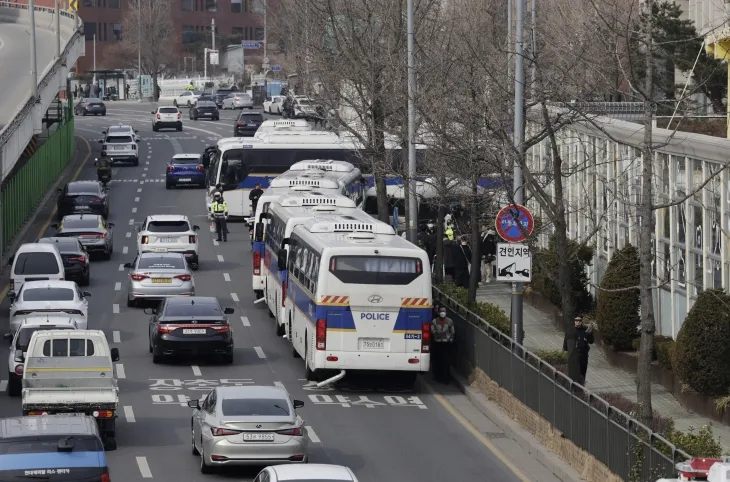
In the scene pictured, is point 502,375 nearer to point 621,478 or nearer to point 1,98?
point 621,478

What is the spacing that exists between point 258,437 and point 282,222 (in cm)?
1546

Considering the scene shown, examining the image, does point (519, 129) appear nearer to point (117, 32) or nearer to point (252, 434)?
point (252, 434)

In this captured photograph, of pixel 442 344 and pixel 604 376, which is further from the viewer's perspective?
pixel 604 376

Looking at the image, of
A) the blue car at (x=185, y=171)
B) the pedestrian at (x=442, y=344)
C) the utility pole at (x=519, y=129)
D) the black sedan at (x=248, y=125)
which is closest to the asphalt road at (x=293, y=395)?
the pedestrian at (x=442, y=344)

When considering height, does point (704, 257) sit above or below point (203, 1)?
below

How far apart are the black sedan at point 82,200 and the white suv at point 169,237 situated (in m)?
8.07

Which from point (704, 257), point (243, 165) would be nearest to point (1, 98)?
point (243, 165)

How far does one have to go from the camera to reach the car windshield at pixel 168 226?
153 feet

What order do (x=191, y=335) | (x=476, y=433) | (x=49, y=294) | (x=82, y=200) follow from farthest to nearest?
(x=82, y=200) < (x=49, y=294) < (x=191, y=335) < (x=476, y=433)

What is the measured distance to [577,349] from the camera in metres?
25.9

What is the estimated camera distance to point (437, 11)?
46531mm

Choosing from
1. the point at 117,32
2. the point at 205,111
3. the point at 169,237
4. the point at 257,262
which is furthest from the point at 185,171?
the point at 117,32

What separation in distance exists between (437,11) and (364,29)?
269 cm

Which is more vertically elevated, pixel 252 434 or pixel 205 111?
pixel 205 111
